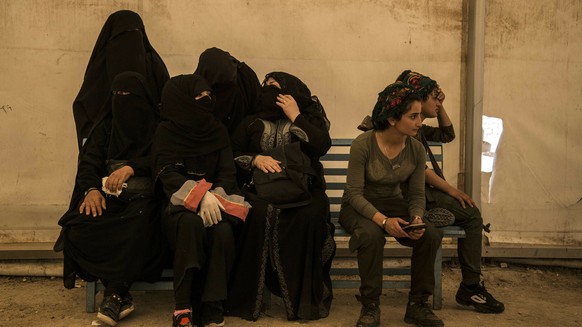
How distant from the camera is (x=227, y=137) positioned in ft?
15.9

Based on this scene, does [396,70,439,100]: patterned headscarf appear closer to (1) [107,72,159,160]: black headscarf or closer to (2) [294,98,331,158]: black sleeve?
(2) [294,98,331,158]: black sleeve

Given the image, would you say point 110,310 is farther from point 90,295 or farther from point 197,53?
point 197,53

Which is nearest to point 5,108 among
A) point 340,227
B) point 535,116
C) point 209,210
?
point 209,210

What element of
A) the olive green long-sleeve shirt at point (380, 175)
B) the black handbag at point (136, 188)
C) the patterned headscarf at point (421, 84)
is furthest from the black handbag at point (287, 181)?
the patterned headscarf at point (421, 84)

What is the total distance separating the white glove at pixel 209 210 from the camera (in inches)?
176

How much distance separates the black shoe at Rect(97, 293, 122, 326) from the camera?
14.7ft

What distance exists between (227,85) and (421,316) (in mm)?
1870

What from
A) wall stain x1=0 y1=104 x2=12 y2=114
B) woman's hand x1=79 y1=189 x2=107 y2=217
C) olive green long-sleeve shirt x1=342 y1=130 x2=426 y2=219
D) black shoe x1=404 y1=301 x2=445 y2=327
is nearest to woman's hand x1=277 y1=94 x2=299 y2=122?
olive green long-sleeve shirt x1=342 y1=130 x2=426 y2=219

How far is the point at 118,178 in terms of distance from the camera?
15.4ft

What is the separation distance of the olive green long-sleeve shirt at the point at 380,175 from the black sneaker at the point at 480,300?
0.61 m

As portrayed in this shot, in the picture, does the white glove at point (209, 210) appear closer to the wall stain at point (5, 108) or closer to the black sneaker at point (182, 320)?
the black sneaker at point (182, 320)

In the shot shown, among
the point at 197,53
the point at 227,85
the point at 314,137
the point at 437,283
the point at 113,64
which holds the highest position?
the point at 197,53

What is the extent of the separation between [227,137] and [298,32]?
1333 mm

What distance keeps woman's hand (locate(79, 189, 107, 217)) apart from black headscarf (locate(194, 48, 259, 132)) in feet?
3.10
